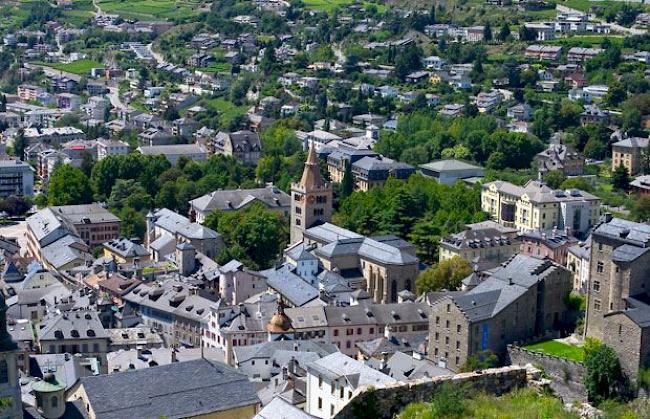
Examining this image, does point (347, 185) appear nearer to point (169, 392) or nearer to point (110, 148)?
point (110, 148)

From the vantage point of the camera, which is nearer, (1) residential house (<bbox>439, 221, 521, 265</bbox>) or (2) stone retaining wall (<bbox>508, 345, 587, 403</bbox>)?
(2) stone retaining wall (<bbox>508, 345, 587, 403</bbox>)

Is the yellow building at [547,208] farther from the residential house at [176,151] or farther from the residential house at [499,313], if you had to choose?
the residential house at [176,151]

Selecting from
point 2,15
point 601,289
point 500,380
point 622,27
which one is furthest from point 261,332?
point 2,15

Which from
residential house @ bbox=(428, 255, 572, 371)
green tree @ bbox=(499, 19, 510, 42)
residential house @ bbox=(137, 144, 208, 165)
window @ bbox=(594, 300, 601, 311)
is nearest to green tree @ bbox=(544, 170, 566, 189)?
residential house @ bbox=(428, 255, 572, 371)

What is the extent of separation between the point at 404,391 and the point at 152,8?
3994 inches

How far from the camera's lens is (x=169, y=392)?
21422 mm

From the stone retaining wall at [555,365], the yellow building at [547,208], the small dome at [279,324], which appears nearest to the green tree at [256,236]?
the yellow building at [547,208]

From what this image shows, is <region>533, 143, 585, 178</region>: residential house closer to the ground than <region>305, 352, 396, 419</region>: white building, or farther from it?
closer to the ground

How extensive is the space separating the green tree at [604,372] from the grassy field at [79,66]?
224 ft

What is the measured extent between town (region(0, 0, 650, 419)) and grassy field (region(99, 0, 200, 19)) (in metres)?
5.28

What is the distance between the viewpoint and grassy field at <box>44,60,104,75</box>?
282 ft

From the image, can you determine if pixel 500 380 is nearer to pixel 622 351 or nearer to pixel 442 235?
pixel 622 351

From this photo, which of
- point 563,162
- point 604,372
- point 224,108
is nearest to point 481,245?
point 563,162

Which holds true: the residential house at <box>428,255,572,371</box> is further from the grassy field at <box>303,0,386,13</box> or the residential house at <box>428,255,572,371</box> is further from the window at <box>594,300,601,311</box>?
the grassy field at <box>303,0,386,13</box>
